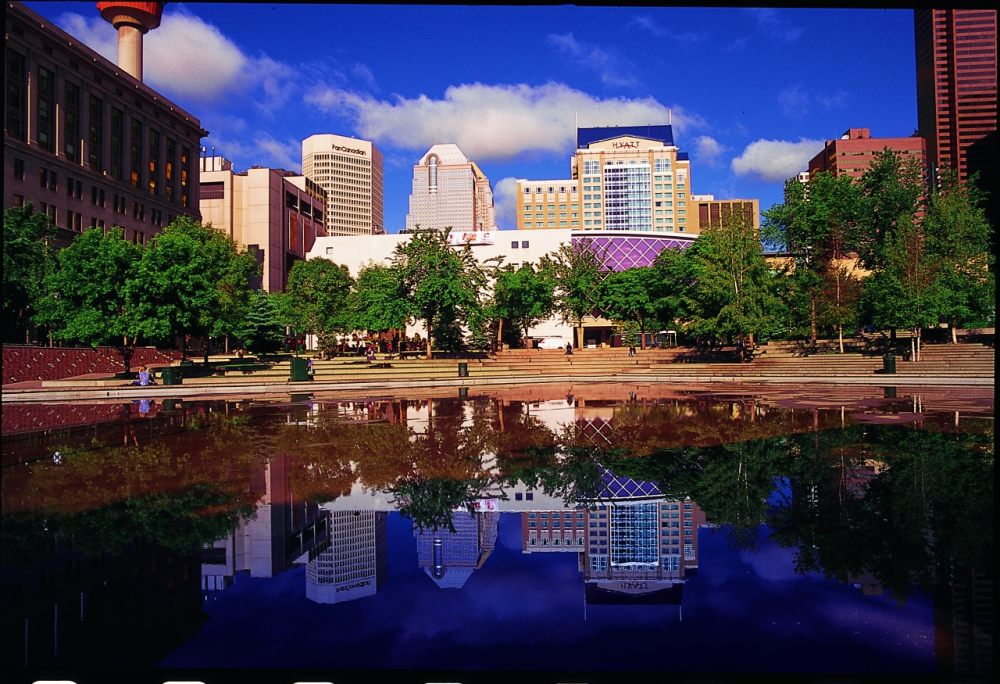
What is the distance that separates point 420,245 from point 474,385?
63.9 ft

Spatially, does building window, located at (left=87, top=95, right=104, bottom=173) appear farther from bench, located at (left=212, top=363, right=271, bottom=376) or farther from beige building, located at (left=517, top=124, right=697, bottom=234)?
beige building, located at (left=517, top=124, right=697, bottom=234)

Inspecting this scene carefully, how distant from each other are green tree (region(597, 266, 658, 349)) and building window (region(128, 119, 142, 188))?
182ft

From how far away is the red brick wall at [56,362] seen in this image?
124 ft

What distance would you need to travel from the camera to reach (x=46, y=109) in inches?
2267

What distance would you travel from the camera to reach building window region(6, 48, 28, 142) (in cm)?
5139

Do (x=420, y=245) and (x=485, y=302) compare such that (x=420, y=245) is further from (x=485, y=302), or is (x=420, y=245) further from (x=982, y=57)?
(x=982, y=57)

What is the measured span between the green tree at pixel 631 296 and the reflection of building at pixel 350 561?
50.4 metres

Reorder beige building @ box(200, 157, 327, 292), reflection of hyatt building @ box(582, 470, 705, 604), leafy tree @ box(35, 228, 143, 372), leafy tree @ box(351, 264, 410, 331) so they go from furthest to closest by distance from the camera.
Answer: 1. beige building @ box(200, 157, 327, 292)
2. leafy tree @ box(351, 264, 410, 331)
3. leafy tree @ box(35, 228, 143, 372)
4. reflection of hyatt building @ box(582, 470, 705, 604)

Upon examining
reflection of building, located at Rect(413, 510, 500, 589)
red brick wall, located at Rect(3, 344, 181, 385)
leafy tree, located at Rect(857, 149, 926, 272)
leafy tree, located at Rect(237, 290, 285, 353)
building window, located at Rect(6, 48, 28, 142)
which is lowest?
reflection of building, located at Rect(413, 510, 500, 589)

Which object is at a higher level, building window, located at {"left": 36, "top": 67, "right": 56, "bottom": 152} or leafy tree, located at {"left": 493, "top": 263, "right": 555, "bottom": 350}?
building window, located at {"left": 36, "top": 67, "right": 56, "bottom": 152}

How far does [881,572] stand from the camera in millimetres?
5375

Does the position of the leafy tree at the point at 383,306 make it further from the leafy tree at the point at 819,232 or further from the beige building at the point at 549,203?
the beige building at the point at 549,203

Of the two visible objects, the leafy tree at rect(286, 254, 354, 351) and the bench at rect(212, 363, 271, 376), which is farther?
the leafy tree at rect(286, 254, 354, 351)

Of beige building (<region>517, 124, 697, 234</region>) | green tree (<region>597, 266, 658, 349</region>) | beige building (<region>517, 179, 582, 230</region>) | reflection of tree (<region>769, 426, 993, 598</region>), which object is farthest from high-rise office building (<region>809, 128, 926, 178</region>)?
reflection of tree (<region>769, 426, 993, 598</region>)
